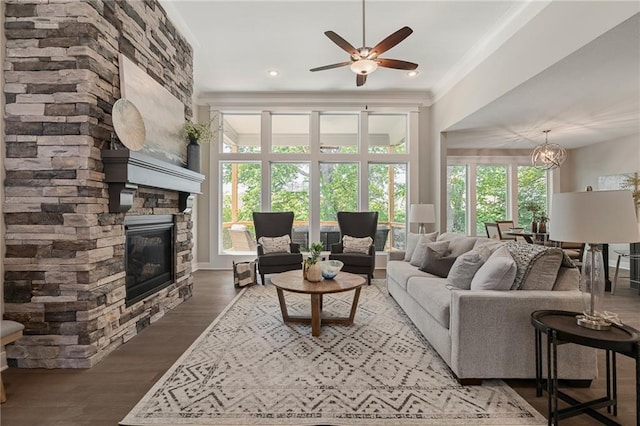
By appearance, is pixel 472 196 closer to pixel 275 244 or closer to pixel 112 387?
pixel 275 244

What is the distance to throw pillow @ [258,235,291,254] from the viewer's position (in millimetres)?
5152

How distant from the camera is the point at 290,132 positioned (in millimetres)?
6367

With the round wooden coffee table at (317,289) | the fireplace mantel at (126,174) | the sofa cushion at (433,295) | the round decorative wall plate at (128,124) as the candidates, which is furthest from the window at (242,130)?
the sofa cushion at (433,295)

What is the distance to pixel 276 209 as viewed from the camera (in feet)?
21.0

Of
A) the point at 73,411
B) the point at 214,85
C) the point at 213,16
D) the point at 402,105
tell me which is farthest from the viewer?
→ the point at 402,105

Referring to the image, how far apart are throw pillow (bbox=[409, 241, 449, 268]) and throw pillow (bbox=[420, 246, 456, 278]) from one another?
0.08m

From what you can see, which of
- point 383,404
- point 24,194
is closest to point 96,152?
point 24,194

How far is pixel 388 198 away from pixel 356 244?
1735 mm

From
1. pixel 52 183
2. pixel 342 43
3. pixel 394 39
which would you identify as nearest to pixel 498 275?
pixel 394 39

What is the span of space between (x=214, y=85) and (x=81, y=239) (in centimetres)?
421

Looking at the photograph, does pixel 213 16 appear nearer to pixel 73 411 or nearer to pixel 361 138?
pixel 361 138

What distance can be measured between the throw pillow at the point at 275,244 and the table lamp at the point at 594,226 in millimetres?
3864

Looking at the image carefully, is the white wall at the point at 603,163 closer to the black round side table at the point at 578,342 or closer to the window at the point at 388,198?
the window at the point at 388,198

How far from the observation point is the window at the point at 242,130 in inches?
249
